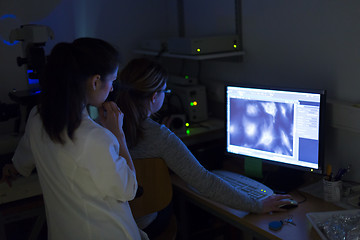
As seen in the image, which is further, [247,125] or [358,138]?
[247,125]

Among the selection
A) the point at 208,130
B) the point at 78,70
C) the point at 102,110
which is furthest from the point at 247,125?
the point at 78,70

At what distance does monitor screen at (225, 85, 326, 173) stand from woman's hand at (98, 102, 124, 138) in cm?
77

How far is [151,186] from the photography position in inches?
67.9

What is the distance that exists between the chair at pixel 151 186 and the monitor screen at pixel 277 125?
0.51m

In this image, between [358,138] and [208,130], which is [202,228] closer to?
[208,130]

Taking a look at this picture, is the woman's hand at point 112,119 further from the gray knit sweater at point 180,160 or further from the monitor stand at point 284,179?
the monitor stand at point 284,179

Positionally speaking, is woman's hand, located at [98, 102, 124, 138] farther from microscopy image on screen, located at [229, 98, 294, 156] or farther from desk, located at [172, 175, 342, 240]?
microscopy image on screen, located at [229, 98, 294, 156]

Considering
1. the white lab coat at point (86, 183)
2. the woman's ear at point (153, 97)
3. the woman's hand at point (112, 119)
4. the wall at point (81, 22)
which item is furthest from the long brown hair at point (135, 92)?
the wall at point (81, 22)

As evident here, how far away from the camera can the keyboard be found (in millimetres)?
1764

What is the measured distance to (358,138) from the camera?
179cm

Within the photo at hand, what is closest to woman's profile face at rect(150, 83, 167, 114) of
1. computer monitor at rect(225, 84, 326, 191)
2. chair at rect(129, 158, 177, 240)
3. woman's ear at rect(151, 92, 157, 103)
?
woman's ear at rect(151, 92, 157, 103)

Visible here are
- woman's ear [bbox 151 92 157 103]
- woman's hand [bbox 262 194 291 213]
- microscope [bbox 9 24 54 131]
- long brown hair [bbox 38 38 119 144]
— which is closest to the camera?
long brown hair [bbox 38 38 119 144]

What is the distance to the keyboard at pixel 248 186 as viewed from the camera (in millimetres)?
1764

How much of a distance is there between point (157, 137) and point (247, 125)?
0.53m
